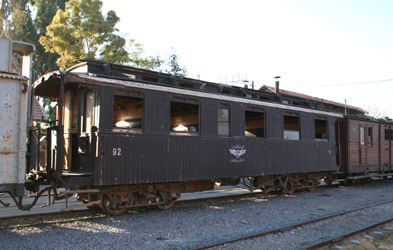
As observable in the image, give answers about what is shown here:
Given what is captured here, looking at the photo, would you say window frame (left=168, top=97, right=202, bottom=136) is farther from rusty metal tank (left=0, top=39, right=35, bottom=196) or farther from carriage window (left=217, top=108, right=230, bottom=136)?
rusty metal tank (left=0, top=39, right=35, bottom=196)

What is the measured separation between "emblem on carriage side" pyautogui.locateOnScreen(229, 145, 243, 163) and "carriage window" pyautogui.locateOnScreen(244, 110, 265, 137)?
0.88 metres

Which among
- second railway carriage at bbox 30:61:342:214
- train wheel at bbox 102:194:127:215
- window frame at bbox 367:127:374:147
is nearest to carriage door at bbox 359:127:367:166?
window frame at bbox 367:127:374:147

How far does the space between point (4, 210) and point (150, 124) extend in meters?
4.26

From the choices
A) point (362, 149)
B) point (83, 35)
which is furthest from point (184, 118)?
point (83, 35)

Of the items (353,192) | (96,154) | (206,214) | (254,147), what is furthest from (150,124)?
(353,192)

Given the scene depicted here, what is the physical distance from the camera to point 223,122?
9.34m

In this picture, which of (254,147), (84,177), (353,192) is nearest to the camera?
(84,177)

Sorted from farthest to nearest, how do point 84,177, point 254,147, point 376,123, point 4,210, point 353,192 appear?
point 376,123
point 353,192
point 254,147
point 4,210
point 84,177

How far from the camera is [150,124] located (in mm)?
7727

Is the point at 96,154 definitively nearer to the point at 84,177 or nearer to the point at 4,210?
the point at 84,177

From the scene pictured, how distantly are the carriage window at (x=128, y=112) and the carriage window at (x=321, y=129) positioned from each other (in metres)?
8.29

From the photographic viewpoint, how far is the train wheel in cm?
740

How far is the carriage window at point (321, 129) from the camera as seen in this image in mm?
13195

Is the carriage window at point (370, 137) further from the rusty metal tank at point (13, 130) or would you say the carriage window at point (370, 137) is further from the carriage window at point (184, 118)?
the rusty metal tank at point (13, 130)
